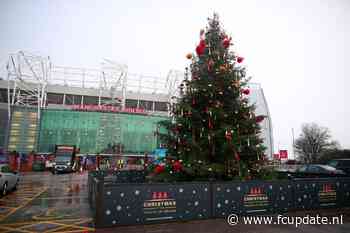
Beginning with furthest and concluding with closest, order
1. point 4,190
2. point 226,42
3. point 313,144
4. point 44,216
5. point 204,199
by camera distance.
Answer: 1. point 313,144
2. point 4,190
3. point 226,42
4. point 44,216
5. point 204,199

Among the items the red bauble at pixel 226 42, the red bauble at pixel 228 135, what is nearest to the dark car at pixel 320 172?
the red bauble at pixel 228 135

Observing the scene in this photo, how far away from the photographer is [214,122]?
8.73 metres

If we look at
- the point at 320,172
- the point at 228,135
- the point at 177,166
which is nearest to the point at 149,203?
the point at 177,166

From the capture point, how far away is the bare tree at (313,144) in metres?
50.0

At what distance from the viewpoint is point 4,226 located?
19.7 ft

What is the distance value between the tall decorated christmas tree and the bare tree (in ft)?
159

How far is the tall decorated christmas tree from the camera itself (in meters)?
8.03

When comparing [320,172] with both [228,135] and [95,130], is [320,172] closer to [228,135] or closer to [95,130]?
[228,135]

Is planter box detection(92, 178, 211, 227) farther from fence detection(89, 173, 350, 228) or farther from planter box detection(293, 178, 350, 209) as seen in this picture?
planter box detection(293, 178, 350, 209)

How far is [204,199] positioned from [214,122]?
328cm

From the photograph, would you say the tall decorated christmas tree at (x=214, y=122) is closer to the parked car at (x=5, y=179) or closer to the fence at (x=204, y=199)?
the fence at (x=204, y=199)

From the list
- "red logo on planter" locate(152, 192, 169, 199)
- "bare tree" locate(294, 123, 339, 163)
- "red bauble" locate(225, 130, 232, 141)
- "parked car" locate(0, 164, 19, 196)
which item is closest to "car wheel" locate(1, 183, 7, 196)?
"parked car" locate(0, 164, 19, 196)

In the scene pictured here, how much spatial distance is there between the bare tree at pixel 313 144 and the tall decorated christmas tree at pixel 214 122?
48.6 metres

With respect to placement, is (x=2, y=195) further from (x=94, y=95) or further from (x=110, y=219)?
(x=94, y=95)
